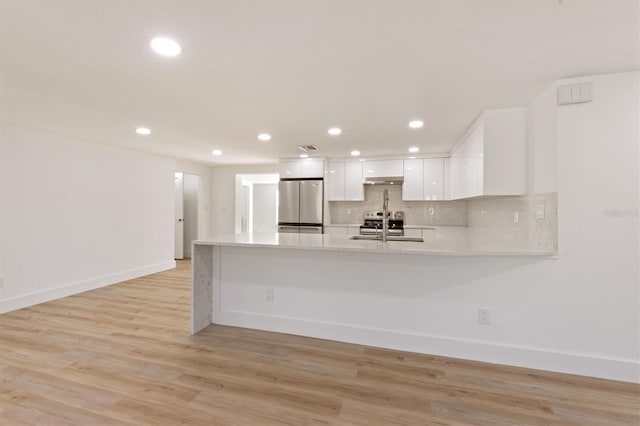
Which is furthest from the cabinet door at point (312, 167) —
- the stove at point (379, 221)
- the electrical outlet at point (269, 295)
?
the electrical outlet at point (269, 295)

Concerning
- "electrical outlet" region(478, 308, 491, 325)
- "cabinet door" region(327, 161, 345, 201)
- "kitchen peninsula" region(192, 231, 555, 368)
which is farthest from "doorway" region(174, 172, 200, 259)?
"electrical outlet" region(478, 308, 491, 325)

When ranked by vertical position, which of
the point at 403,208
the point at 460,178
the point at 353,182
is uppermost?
the point at 353,182

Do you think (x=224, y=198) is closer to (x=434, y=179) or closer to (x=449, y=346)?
(x=434, y=179)

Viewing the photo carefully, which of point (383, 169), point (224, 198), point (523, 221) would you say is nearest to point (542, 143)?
point (523, 221)

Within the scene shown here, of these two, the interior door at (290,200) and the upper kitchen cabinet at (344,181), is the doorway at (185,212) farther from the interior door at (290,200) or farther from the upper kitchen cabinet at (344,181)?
the upper kitchen cabinet at (344,181)

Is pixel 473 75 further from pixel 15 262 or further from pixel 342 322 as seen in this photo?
pixel 15 262

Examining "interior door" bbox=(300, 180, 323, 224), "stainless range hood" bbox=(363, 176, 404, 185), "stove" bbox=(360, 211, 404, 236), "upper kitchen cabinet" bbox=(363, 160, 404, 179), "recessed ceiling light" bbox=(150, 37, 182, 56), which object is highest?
"recessed ceiling light" bbox=(150, 37, 182, 56)

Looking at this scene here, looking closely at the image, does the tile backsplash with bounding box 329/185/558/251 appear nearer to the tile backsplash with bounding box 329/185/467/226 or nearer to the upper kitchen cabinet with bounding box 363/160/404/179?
the tile backsplash with bounding box 329/185/467/226

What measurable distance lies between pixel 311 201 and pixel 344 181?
2.28ft

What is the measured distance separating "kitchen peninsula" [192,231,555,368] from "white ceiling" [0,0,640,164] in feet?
4.01

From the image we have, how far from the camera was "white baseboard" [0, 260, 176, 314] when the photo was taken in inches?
132

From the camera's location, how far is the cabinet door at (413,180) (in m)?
4.93

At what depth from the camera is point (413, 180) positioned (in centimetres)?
496

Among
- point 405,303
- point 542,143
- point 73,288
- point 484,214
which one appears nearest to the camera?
point 542,143
